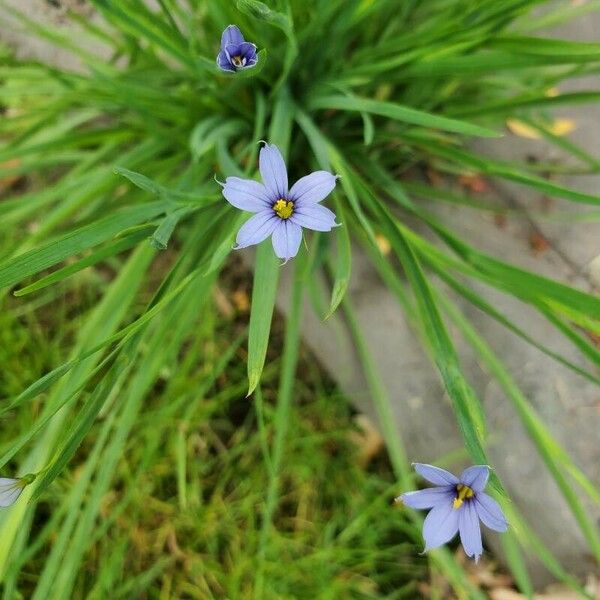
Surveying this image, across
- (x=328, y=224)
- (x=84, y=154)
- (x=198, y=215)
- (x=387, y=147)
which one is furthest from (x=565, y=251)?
(x=84, y=154)

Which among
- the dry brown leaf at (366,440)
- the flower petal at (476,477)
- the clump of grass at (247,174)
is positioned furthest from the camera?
the dry brown leaf at (366,440)

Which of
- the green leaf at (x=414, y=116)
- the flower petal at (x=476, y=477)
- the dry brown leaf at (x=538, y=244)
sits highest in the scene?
the dry brown leaf at (x=538, y=244)

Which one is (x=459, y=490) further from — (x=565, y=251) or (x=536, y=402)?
(x=565, y=251)

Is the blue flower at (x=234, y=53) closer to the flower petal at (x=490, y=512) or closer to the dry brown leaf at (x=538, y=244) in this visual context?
the flower petal at (x=490, y=512)

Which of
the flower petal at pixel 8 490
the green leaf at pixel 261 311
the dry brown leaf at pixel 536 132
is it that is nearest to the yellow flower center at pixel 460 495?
the green leaf at pixel 261 311

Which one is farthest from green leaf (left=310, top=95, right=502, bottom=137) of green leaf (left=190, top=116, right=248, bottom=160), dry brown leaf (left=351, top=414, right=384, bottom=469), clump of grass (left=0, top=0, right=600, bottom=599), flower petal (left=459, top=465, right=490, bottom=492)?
dry brown leaf (left=351, top=414, right=384, bottom=469)

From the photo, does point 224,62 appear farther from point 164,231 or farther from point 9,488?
point 9,488
